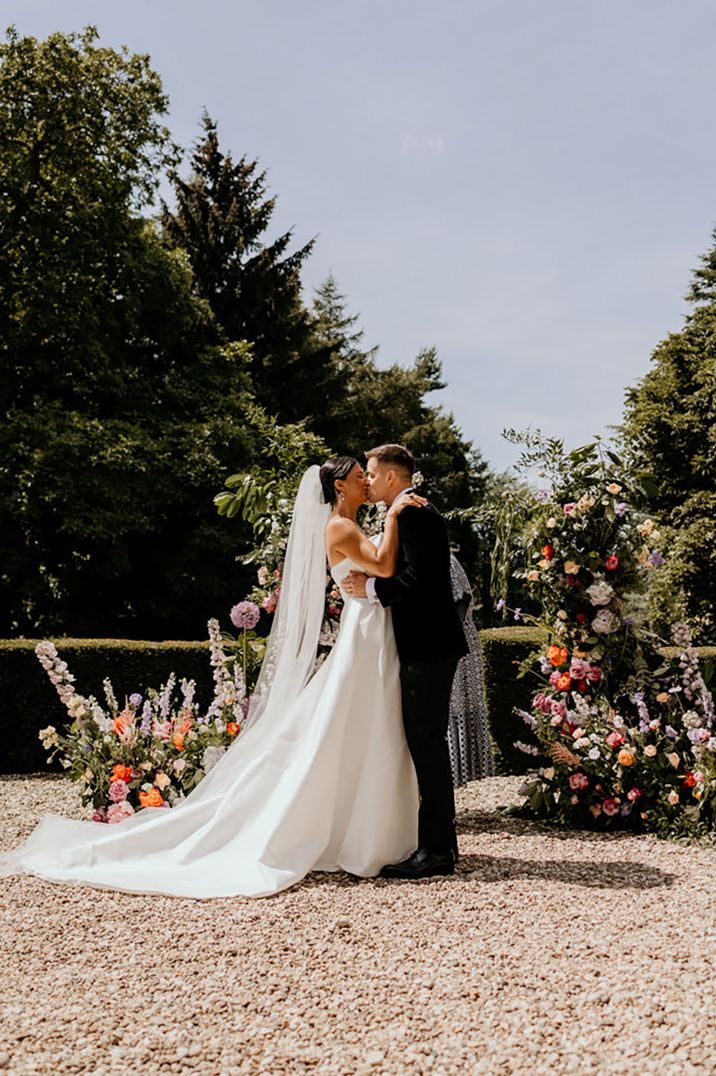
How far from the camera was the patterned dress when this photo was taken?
7.59 metres

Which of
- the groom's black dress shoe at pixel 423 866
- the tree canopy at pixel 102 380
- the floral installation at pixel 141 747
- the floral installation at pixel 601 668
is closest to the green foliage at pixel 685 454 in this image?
the tree canopy at pixel 102 380

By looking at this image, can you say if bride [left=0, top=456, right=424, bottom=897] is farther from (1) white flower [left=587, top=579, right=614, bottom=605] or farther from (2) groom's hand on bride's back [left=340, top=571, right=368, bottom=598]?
(1) white flower [left=587, top=579, right=614, bottom=605]

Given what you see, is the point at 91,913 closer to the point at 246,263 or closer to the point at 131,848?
the point at 131,848

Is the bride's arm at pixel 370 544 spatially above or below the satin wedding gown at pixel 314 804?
above

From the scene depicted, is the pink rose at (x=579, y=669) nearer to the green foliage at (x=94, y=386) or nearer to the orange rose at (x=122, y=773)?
the orange rose at (x=122, y=773)

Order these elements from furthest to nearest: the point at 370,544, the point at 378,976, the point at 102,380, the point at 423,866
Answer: the point at 102,380 → the point at 370,544 → the point at 423,866 → the point at 378,976

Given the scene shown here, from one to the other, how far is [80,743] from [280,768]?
1840 millimetres

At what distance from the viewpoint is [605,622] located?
6.13 m

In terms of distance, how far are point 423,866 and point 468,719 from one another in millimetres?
3007

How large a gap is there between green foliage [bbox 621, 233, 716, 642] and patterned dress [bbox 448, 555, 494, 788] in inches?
499

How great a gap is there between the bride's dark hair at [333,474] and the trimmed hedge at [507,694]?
3.72 m

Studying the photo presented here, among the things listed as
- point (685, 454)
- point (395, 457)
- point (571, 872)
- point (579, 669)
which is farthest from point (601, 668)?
point (685, 454)

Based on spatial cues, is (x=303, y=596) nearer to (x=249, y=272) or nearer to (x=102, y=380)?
(x=102, y=380)

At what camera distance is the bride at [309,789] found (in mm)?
4852
